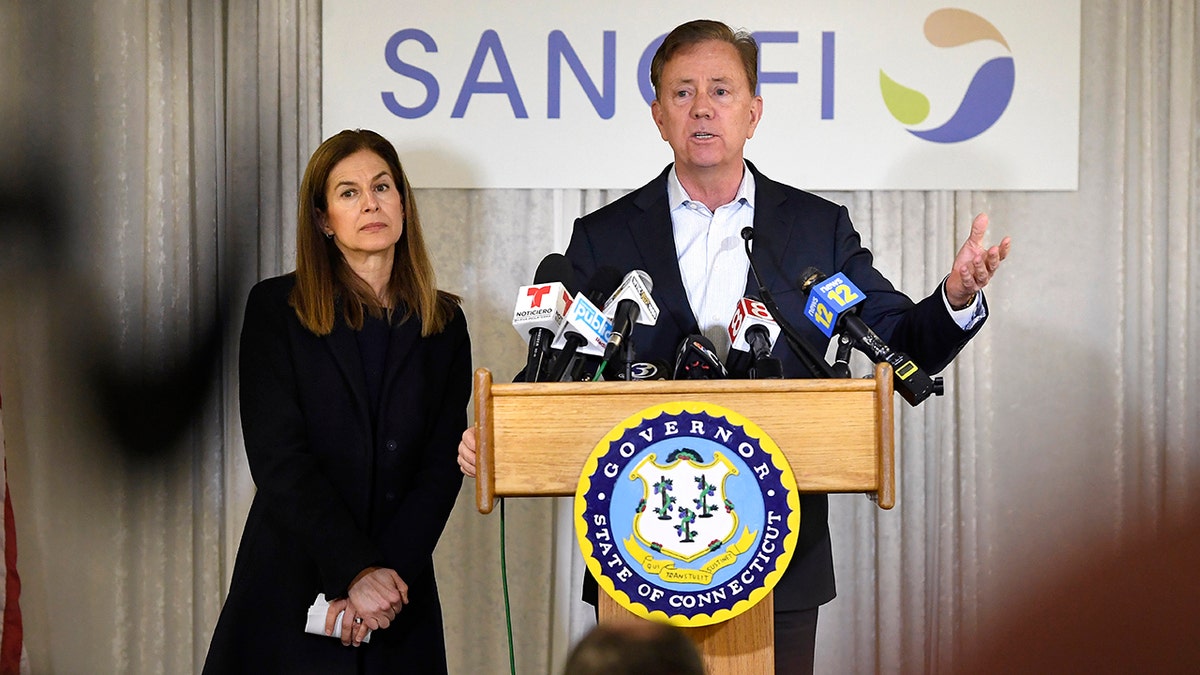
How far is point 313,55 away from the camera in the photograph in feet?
12.5

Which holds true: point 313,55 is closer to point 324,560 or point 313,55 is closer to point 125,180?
point 125,180

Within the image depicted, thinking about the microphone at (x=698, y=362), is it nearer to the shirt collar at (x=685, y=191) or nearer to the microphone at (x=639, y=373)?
the microphone at (x=639, y=373)

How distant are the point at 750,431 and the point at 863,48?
229 centimetres

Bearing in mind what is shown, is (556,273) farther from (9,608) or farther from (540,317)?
(9,608)

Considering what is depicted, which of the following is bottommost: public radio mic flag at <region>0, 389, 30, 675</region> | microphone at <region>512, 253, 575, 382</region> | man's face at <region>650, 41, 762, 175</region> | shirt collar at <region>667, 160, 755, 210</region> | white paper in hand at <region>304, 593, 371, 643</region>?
public radio mic flag at <region>0, 389, 30, 675</region>

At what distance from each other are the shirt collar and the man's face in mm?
33

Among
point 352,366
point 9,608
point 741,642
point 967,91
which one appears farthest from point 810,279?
point 9,608

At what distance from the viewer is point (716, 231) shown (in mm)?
2383

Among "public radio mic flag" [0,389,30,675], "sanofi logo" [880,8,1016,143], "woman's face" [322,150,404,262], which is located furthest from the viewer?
"sanofi logo" [880,8,1016,143]

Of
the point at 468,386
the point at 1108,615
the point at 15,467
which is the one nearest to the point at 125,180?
the point at 15,467

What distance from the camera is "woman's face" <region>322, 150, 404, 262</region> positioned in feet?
8.57

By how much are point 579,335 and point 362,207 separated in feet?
3.10

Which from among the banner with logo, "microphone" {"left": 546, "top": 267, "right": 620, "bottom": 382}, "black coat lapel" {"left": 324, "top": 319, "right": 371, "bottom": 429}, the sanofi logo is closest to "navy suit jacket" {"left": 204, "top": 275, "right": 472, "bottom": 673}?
"black coat lapel" {"left": 324, "top": 319, "right": 371, "bottom": 429}

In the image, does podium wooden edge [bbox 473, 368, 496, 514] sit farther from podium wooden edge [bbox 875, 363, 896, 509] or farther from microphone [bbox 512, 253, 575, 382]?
podium wooden edge [bbox 875, 363, 896, 509]
